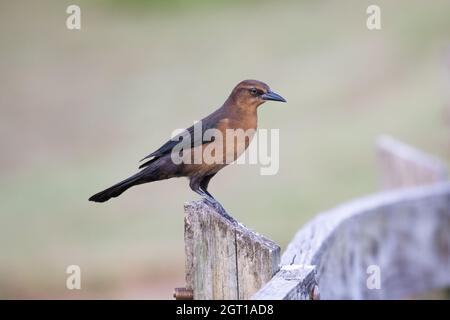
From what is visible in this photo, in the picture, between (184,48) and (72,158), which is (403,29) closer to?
(184,48)

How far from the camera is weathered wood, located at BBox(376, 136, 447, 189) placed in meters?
7.24

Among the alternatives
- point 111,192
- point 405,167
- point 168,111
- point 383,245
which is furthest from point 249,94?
point 168,111

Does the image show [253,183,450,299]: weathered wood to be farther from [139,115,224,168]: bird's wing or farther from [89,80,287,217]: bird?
[139,115,224,168]: bird's wing

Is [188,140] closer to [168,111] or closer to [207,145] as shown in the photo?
[207,145]

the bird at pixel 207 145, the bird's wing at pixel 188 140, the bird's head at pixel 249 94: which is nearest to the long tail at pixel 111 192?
the bird at pixel 207 145

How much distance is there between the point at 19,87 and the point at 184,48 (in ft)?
7.64

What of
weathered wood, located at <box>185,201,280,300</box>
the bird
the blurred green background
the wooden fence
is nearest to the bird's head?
the bird

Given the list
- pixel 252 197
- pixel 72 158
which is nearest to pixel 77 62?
pixel 72 158

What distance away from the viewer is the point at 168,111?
1297 cm

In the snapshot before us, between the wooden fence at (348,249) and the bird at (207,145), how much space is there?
22.6 inches

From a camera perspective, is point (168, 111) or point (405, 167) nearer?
point (405, 167)

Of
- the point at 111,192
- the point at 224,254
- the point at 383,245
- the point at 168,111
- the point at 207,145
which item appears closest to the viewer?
the point at 224,254

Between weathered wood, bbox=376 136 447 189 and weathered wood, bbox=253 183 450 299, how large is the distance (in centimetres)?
45

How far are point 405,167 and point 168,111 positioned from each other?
584cm
